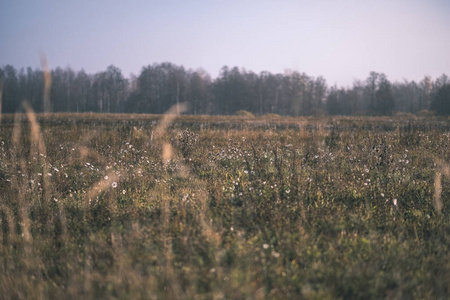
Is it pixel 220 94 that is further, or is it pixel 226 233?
pixel 220 94

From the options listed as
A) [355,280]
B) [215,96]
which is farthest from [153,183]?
[215,96]

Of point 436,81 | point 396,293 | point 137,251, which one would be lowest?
point 396,293

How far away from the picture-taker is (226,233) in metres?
3.46

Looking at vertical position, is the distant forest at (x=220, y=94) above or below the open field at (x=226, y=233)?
above

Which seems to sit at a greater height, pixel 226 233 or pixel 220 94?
pixel 220 94

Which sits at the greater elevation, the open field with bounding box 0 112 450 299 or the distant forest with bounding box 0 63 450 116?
the distant forest with bounding box 0 63 450 116

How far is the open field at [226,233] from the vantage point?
99.1 inches

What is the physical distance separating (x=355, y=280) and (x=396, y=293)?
33cm

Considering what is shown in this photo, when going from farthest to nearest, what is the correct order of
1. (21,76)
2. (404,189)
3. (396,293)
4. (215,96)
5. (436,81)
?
1. (21,76)
2. (436,81)
3. (215,96)
4. (404,189)
5. (396,293)

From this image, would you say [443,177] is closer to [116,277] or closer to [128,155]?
[116,277]

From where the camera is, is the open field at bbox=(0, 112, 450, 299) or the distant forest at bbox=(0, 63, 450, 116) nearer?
the open field at bbox=(0, 112, 450, 299)

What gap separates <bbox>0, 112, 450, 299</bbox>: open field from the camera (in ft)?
8.26

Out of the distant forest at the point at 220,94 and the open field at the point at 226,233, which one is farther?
the distant forest at the point at 220,94

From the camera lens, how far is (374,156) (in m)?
6.23
